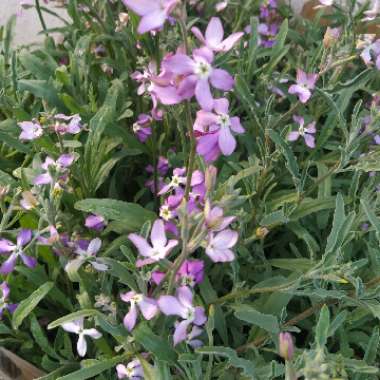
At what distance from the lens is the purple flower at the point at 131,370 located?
85cm

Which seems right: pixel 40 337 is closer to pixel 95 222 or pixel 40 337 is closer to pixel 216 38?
pixel 95 222

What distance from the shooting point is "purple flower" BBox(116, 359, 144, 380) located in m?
0.85

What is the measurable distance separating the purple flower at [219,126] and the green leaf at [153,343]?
30 centimetres

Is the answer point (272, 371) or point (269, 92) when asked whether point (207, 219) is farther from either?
point (269, 92)

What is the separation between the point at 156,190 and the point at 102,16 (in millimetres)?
577

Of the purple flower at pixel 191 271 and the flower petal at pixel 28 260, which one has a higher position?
the flower petal at pixel 28 260

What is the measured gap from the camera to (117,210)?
0.97m

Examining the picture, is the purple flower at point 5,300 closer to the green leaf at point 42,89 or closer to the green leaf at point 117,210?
the green leaf at point 117,210

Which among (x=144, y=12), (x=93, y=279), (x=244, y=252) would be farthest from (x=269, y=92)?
(x=144, y=12)

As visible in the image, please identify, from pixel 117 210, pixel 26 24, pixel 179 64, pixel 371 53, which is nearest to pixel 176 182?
pixel 117 210

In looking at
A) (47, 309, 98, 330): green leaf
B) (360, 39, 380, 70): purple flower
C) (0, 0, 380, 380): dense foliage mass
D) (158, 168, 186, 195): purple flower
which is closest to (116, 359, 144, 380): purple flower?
(0, 0, 380, 380): dense foliage mass

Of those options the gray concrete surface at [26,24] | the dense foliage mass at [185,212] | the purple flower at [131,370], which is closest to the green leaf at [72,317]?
the dense foliage mass at [185,212]

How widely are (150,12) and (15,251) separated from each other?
1.84ft

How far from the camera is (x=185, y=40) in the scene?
0.60 metres
